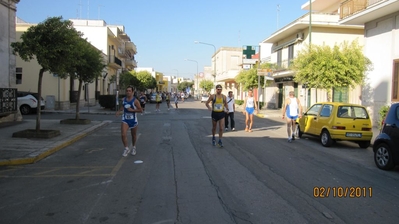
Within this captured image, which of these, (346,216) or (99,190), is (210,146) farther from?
(346,216)

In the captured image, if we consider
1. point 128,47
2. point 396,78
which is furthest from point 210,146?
point 128,47

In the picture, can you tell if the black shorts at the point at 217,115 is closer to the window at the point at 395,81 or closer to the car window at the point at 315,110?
the car window at the point at 315,110

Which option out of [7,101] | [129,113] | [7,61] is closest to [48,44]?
[129,113]

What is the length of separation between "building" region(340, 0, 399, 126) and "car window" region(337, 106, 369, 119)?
5.78m

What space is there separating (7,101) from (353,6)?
1682cm

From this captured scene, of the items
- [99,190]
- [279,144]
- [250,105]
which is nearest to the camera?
[99,190]

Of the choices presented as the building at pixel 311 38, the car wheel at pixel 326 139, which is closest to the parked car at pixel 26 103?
the building at pixel 311 38

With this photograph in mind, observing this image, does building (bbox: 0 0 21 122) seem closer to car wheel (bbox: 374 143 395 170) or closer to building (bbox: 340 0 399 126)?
car wheel (bbox: 374 143 395 170)

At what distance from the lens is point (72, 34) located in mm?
11102

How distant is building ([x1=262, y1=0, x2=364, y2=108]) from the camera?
26.1 meters

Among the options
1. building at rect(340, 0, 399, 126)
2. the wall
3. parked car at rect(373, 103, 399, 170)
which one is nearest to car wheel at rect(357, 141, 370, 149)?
parked car at rect(373, 103, 399, 170)

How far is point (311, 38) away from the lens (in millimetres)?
27219

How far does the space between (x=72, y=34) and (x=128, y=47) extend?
52.1m

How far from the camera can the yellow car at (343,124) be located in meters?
10.6
